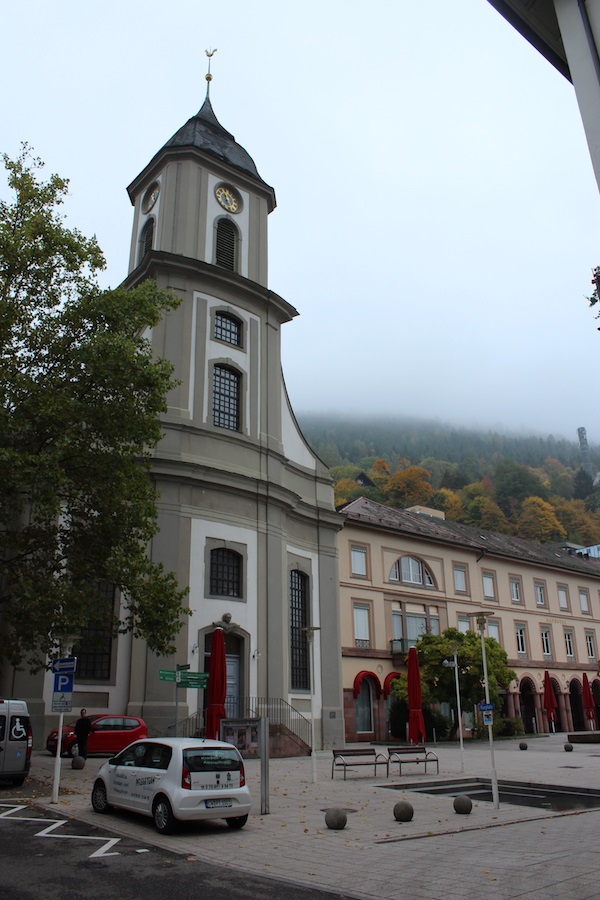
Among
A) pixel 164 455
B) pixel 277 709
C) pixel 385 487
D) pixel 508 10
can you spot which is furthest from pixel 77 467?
pixel 385 487

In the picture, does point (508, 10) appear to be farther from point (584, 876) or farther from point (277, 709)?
point (277, 709)

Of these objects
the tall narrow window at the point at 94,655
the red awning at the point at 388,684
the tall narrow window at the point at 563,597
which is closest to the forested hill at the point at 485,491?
the tall narrow window at the point at 563,597

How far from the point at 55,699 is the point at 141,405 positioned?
24.7ft

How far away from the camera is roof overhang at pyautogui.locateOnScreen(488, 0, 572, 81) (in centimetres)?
581

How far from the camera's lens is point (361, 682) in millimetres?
36969

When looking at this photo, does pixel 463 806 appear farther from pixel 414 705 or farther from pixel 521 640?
pixel 521 640

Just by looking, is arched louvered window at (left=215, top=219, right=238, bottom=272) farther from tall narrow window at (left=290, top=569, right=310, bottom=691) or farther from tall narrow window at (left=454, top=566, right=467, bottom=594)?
tall narrow window at (left=454, top=566, right=467, bottom=594)

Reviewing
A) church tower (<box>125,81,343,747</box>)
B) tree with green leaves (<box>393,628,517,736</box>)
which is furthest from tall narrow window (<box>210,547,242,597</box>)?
tree with green leaves (<box>393,628,517,736</box>)

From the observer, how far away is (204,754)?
11625 mm

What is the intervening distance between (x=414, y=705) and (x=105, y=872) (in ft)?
56.1

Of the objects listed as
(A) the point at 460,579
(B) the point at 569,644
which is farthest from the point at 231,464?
(B) the point at 569,644

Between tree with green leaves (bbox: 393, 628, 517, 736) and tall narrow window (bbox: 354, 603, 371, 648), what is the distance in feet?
8.51

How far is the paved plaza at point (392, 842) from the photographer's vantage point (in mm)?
8102

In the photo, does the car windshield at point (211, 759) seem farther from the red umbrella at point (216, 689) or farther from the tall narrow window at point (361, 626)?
the tall narrow window at point (361, 626)
